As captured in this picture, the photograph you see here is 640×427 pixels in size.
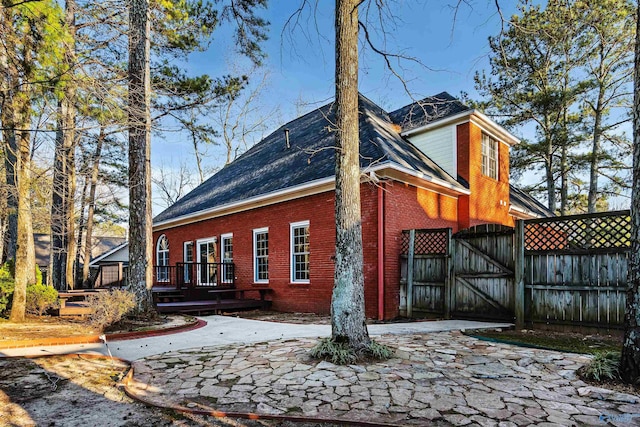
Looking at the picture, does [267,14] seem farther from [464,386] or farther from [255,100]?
[255,100]

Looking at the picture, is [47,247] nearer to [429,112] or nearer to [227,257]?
[227,257]

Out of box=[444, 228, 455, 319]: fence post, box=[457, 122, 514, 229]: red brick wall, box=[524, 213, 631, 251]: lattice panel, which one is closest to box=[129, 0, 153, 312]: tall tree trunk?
box=[444, 228, 455, 319]: fence post

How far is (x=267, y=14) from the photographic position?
9.16 metres

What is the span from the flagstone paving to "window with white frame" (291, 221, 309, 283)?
217 inches

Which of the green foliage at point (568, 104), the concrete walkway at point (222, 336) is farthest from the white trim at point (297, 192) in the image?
the green foliage at point (568, 104)

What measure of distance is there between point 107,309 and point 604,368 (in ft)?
23.1

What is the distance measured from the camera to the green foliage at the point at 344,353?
4449 mm

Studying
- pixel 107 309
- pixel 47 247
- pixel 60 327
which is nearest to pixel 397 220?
pixel 107 309

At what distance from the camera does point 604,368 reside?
150 inches

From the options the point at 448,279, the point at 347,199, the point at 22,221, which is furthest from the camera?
the point at 448,279

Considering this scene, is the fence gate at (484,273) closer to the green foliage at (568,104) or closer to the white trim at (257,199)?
the white trim at (257,199)

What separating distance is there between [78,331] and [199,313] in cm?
409

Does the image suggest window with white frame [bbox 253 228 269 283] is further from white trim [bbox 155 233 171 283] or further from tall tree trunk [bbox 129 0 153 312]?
white trim [bbox 155 233 171 283]

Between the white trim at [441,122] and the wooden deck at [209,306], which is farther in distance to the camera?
the white trim at [441,122]
